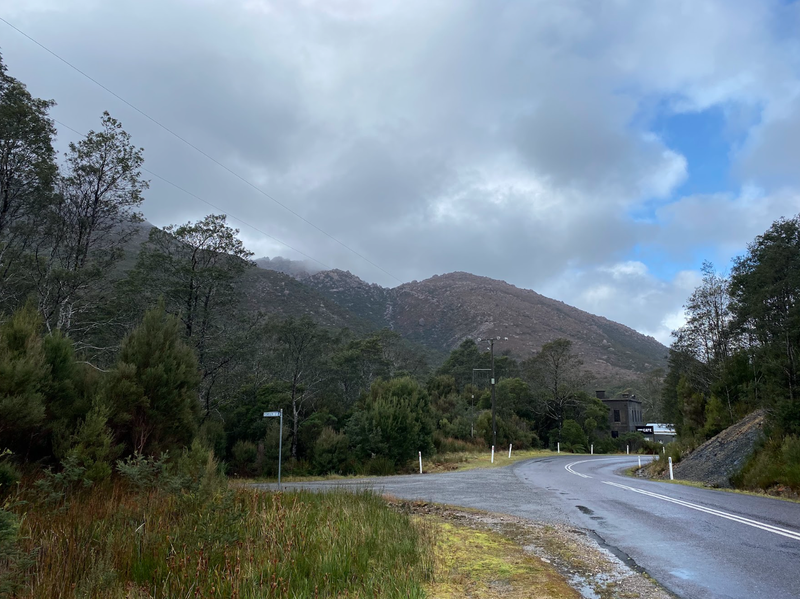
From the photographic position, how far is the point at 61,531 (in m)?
5.38

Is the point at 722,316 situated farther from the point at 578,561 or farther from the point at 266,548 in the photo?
the point at 266,548

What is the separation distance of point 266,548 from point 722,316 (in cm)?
3923

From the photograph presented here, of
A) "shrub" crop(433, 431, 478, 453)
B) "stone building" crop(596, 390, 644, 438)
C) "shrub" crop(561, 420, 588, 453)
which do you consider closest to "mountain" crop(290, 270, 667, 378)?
"stone building" crop(596, 390, 644, 438)

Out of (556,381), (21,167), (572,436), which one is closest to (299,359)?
(21,167)

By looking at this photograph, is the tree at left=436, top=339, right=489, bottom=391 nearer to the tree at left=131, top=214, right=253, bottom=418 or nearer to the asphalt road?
the tree at left=131, top=214, right=253, bottom=418

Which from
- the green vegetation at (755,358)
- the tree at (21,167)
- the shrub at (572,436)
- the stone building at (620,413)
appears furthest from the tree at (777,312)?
the stone building at (620,413)

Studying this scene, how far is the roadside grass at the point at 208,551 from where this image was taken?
4426 mm

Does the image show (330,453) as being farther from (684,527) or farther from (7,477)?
(7,477)

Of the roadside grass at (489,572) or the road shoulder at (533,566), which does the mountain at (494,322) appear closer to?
the road shoulder at (533,566)

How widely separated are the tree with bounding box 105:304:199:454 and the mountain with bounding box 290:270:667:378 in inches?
4797

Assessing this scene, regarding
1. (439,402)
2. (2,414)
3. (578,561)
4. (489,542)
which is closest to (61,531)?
(2,414)

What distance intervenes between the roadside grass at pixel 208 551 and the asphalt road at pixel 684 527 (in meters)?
3.01

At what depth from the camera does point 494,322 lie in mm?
162125

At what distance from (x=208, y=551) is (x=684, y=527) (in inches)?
312
